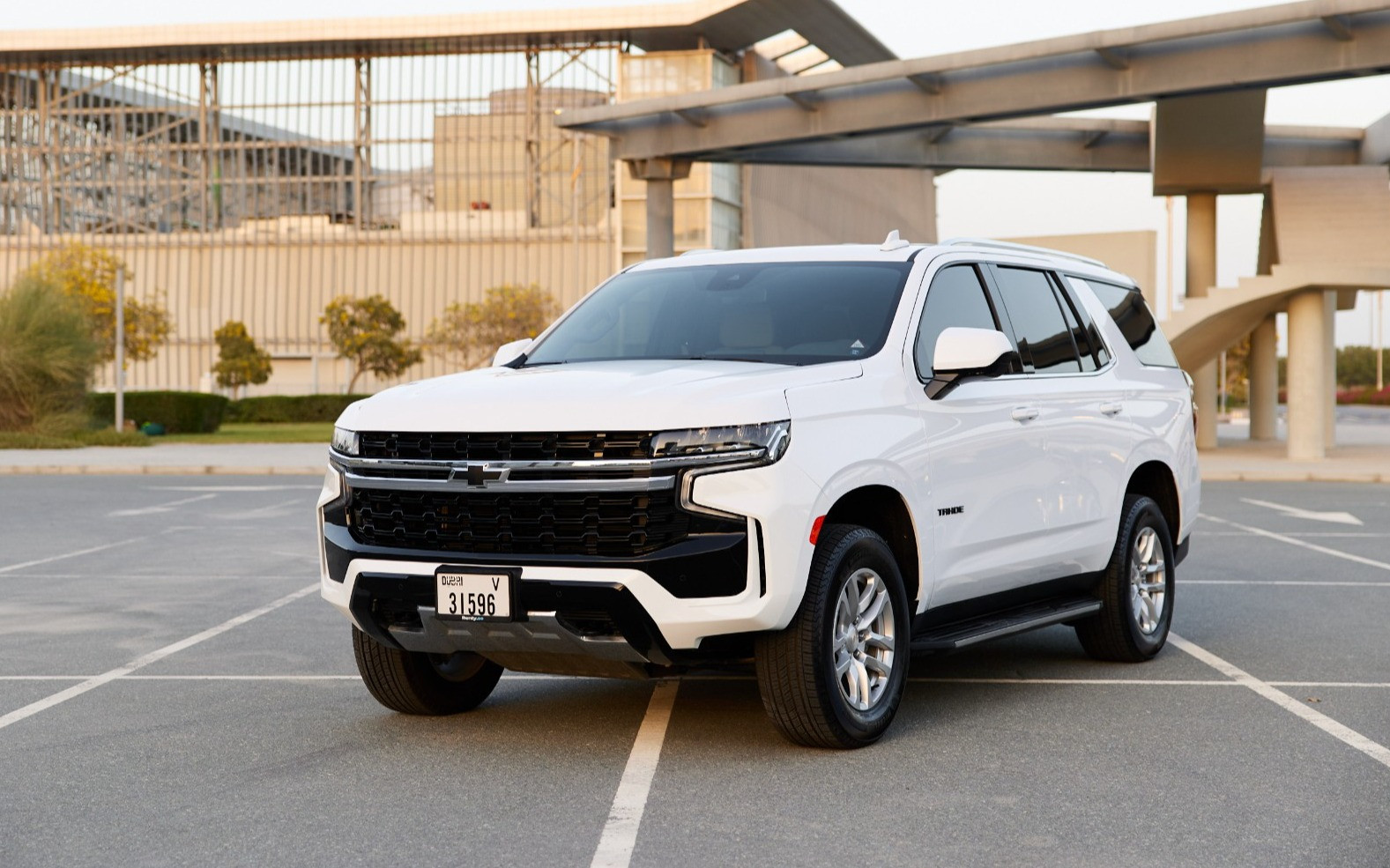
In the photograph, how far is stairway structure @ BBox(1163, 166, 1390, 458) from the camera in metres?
30.2

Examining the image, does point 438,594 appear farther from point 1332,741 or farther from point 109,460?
point 109,460

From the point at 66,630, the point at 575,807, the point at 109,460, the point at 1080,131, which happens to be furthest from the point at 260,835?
the point at 1080,131

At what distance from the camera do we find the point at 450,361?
3684 inches

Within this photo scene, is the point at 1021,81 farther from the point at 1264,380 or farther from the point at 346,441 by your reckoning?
the point at 346,441

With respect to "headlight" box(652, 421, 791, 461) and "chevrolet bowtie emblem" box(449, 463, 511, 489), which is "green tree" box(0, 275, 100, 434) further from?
"headlight" box(652, 421, 791, 461)

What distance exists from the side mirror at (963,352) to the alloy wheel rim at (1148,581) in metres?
2.11

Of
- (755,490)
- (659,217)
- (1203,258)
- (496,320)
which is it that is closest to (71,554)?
(755,490)

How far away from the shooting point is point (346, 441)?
Answer: 6129 mm

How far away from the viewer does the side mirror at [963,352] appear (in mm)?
6391

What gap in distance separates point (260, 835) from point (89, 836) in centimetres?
54

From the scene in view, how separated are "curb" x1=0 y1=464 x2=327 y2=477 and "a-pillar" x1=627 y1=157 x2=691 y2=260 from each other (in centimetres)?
934

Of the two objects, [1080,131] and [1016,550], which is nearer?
[1016,550]

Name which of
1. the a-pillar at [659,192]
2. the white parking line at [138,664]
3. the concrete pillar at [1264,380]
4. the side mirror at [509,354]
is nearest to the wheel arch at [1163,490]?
the side mirror at [509,354]

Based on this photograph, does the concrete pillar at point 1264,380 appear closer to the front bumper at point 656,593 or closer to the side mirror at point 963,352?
the side mirror at point 963,352
